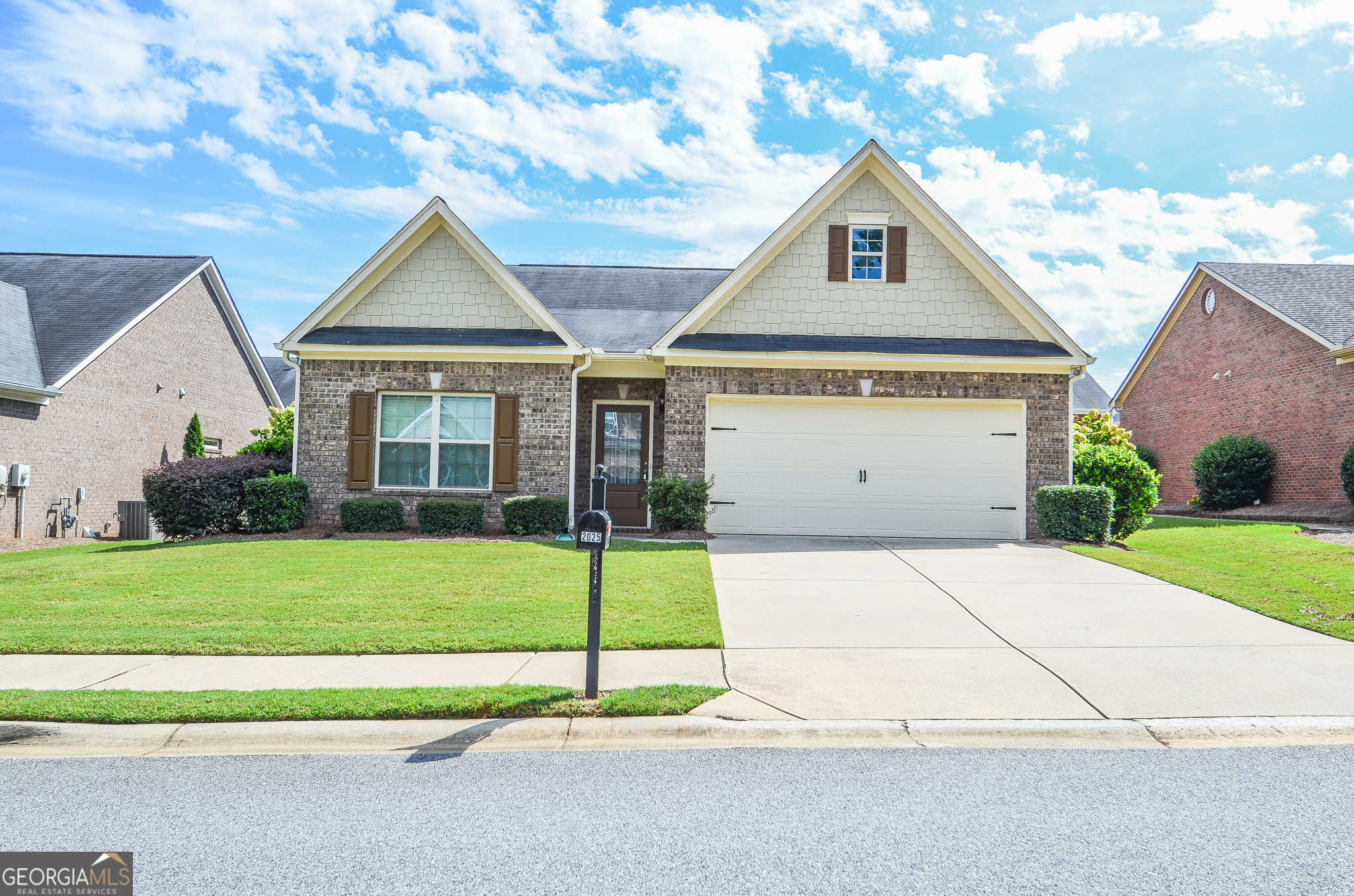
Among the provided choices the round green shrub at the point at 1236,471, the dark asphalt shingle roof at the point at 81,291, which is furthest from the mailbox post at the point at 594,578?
the round green shrub at the point at 1236,471

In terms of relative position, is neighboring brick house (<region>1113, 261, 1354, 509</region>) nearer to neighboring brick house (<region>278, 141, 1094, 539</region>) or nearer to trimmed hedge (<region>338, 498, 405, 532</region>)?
neighboring brick house (<region>278, 141, 1094, 539</region>)

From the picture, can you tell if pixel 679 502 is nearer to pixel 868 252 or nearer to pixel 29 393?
pixel 868 252

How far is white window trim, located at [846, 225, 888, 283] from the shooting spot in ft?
47.2

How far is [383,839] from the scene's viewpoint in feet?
11.4

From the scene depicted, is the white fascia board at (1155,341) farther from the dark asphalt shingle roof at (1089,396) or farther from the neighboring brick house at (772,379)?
the neighboring brick house at (772,379)

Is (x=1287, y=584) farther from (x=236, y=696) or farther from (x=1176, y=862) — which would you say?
(x=236, y=696)

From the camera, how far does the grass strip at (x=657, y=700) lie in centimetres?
494

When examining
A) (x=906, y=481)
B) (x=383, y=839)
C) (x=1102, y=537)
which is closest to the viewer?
(x=383, y=839)

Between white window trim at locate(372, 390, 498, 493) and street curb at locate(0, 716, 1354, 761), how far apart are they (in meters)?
9.35

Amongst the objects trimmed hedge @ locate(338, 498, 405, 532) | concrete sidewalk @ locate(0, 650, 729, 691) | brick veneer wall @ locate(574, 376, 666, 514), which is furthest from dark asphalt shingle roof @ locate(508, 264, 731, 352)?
concrete sidewalk @ locate(0, 650, 729, 691)

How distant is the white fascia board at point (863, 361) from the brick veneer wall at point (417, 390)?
2258 millimetres

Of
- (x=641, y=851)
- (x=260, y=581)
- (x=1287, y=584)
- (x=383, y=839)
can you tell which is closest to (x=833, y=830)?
(x=641, y=851)

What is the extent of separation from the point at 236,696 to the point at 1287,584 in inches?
420

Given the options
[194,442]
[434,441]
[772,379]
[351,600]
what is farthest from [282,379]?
[351,600]
